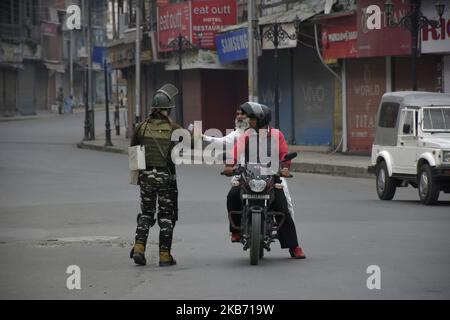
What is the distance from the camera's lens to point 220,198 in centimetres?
2264

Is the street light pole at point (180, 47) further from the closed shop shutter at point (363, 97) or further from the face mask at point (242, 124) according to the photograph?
the face mask at point (242, 124)

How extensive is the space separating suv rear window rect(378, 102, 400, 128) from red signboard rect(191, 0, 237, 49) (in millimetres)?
21401

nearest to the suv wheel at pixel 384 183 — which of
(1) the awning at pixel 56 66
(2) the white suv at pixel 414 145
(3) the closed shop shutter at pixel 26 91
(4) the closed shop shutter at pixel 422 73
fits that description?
(2) the white suv at pixel 414 145

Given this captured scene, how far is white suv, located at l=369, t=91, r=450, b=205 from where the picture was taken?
66.3 ft

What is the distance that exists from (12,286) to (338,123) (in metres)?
26.6

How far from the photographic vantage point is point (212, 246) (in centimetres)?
1463

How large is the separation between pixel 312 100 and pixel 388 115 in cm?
1648

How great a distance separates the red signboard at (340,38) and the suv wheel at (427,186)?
47.1 feet

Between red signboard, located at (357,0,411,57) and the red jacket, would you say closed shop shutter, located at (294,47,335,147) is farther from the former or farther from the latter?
the red jacket

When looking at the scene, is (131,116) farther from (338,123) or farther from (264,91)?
(338,123)

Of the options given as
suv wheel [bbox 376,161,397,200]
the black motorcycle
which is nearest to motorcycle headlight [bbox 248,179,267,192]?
the black motorcycle

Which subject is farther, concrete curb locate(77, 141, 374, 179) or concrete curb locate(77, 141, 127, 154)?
concrete curb locate(77, 141, 127, 154)

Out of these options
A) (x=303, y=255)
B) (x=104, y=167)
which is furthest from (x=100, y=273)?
(x=104, y=167)

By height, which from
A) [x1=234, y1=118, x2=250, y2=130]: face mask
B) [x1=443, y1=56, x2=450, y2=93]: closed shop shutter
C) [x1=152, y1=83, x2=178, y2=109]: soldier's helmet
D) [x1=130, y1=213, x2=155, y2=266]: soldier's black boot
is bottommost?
[x1=130, y1=213, x2=155, y2=266]: soldier's black boot
